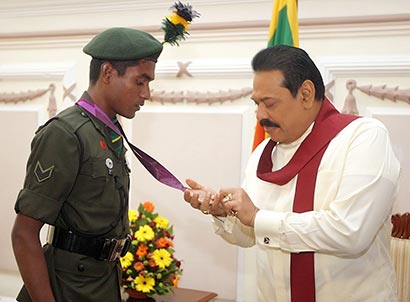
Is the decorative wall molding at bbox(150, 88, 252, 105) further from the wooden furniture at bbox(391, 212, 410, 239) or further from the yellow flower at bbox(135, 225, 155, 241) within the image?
the wooden furniture at bbox(391, 212, 410, 239)

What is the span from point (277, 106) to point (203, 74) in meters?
1.37

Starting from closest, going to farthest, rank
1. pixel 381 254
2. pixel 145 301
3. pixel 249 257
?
pixel 381 254, pixel 145 301, pixel 249 257

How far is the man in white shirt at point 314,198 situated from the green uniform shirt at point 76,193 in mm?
308

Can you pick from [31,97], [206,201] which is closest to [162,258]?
[206,201]

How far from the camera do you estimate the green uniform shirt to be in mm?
1650

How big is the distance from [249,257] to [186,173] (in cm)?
57

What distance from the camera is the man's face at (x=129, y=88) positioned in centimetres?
184

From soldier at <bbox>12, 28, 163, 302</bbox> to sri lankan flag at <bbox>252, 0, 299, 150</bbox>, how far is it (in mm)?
963

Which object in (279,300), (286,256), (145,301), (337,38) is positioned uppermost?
(337,38)

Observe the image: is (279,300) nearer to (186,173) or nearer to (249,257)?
(249,257)

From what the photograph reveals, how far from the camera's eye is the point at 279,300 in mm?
1902

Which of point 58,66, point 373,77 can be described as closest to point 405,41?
point 373,77

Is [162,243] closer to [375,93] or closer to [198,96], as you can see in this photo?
[198,96]

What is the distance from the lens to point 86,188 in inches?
68.3
